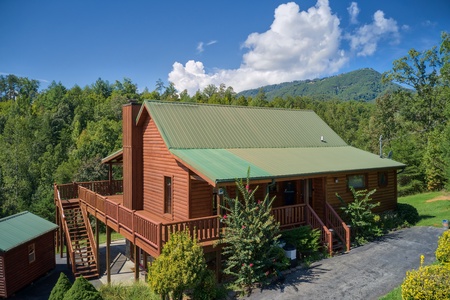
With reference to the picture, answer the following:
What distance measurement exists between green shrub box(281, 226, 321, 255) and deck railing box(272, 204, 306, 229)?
464 mm

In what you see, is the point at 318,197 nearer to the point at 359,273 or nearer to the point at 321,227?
the point at 321,227

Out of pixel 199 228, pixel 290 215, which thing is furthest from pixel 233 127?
pixel 199 228

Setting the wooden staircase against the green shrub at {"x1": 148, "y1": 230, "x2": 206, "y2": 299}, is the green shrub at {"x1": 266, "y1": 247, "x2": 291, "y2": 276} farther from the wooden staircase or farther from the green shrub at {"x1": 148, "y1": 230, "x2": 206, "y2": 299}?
the wooden staircase

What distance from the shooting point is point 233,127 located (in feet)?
54.9

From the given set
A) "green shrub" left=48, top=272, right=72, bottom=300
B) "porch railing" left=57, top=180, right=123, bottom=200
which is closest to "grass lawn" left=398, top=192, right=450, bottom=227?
"green shrub" left=48, top=272, right=72, bottom=300

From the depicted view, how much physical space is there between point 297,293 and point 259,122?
9.93 meters

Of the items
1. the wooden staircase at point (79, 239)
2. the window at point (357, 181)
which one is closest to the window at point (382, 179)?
the window at point (357, 181)

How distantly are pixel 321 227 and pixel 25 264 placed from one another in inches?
573

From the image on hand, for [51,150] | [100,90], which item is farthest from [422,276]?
[100,90]

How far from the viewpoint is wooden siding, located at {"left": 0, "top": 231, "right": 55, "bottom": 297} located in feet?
51.5

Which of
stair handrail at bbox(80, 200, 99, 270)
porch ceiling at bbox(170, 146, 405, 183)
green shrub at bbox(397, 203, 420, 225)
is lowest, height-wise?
stair handrail at bbox(80, 200, 99, 270)

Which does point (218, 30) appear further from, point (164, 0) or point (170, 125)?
point (170, 125)

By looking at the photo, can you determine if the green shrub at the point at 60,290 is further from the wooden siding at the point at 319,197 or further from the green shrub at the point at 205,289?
the wooden siding at the point at 319,197

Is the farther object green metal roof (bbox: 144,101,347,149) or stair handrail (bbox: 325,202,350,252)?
green metal roof (bbox: 144,101,347,149)
